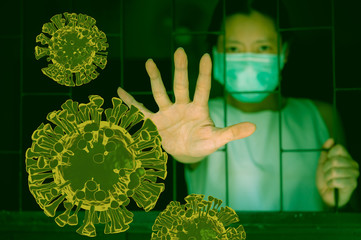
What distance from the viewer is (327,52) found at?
2.24m

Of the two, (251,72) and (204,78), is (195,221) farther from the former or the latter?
(251,72)

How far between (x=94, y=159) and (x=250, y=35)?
788 mm

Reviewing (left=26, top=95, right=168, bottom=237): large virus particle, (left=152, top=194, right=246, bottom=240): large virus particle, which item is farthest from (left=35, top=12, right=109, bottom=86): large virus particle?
(left=152, top=194, right=246, bottom=240): large virus particle

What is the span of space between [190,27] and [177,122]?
908mm

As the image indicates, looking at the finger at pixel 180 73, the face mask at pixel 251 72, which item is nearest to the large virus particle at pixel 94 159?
the finger at pixel 180 73

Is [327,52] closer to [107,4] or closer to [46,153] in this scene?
[107,4]

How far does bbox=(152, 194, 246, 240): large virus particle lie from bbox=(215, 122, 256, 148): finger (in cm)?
30

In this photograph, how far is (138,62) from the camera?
203 centimetres

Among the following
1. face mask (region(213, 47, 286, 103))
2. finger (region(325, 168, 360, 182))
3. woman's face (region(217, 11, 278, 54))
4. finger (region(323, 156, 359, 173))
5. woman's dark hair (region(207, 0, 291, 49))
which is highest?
woman's dark hair (region(207, 0, 291, 49))

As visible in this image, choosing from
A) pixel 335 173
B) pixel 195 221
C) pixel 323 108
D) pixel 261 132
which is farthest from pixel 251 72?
pixel 195 221

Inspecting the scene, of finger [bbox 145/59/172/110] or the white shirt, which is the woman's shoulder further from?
finger [bbox 145/59/172/110]

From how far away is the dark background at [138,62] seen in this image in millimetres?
1947

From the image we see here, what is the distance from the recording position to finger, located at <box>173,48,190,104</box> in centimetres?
135

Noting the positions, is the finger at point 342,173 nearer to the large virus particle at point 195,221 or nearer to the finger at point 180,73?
the large virus particle at point 195,221
